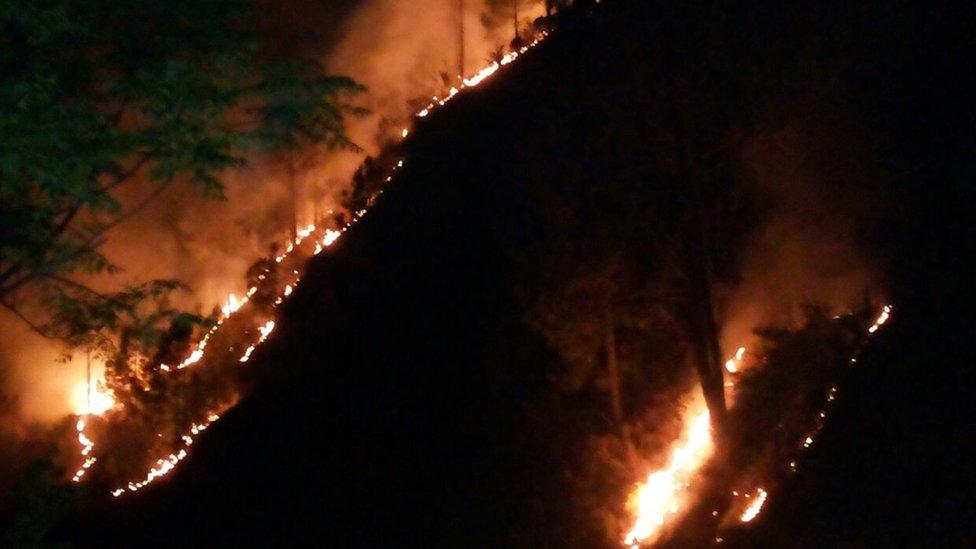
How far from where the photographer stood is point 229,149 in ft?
24.6

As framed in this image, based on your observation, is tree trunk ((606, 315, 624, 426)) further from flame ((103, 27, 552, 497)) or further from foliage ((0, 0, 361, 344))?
flame ((103, 27, 552, 497))

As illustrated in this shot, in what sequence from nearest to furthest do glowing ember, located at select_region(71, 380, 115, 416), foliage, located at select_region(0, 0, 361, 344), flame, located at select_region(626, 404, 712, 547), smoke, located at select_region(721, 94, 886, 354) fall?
foliage, located at select_region(0, 0, 361, 344)
flame, located at select_region(626, 404, 712, 547)
smoke, located at select_region(721, 94, 886, 354)
glowing ember, located at select_region(71, 380, 115, 416)

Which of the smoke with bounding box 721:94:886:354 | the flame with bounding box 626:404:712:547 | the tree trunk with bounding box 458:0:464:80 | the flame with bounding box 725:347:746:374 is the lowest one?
the flame with bounding box 626:404:712:547

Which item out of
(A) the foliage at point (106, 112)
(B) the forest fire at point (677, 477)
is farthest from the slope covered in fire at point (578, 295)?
(A) the foliage at point (106, 112)

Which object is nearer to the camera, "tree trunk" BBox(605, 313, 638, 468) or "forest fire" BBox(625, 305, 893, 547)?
"forest fire" BBox(625, 305, 893, 547)

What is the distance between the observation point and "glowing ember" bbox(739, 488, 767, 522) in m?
9.97

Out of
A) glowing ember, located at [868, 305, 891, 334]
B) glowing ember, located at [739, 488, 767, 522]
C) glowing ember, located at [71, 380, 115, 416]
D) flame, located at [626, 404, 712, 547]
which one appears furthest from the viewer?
glowing ember, located at [71, 380, 115, 416]

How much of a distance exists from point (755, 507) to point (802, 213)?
368cm

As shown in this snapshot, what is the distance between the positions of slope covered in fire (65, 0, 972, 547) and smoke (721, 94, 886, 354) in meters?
0.02

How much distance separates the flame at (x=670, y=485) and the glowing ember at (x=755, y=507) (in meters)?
0.86

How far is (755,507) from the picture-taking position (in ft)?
32.9

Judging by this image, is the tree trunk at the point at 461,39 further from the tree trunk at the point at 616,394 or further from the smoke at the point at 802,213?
the tree trunk at the point at 616,394

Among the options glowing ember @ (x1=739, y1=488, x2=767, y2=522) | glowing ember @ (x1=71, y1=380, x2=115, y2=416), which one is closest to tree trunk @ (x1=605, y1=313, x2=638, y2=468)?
glowing ember @ (x1=739, y1=488, x2=767, y2=522)

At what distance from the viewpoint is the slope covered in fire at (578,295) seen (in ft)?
37.2
